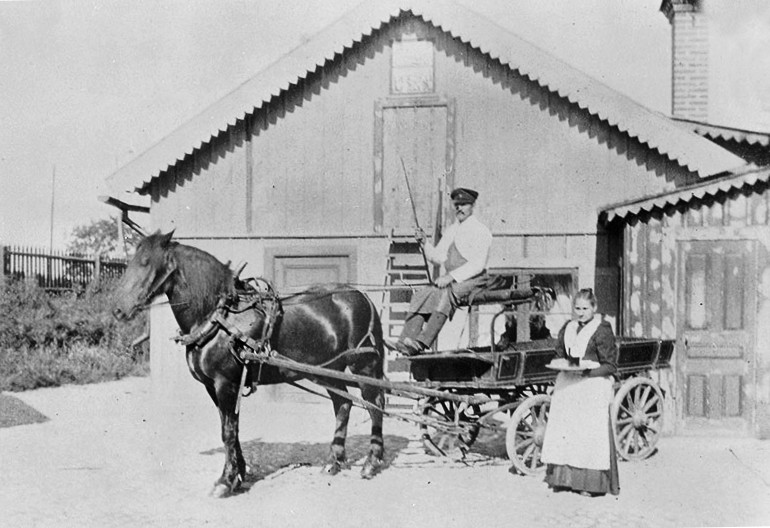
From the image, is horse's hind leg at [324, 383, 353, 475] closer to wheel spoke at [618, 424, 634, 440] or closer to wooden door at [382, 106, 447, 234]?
wheel spoke at [618, 424, 634, 440]

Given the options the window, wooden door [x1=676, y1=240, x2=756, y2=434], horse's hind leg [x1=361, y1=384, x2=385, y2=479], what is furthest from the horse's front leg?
the window

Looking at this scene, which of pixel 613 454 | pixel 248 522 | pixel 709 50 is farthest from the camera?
pixel 709 50

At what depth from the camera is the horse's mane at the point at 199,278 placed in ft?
22.7

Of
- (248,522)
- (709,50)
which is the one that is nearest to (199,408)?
(248,522)

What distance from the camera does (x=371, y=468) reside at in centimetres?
752

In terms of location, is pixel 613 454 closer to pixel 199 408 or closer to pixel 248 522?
pixel 248 522

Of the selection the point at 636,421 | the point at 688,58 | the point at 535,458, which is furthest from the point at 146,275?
the point at 688,58

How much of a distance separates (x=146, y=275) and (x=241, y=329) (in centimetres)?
98

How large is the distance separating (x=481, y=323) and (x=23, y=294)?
369 inches

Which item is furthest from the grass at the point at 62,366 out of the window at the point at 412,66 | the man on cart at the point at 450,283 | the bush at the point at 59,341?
the man on cart at the point at 450,283

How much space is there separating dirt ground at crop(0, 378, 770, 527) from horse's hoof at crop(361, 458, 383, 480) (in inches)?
3.2

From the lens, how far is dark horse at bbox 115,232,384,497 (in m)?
6.80

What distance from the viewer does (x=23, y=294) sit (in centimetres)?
1503

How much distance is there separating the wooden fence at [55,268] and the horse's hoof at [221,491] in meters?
9.90
